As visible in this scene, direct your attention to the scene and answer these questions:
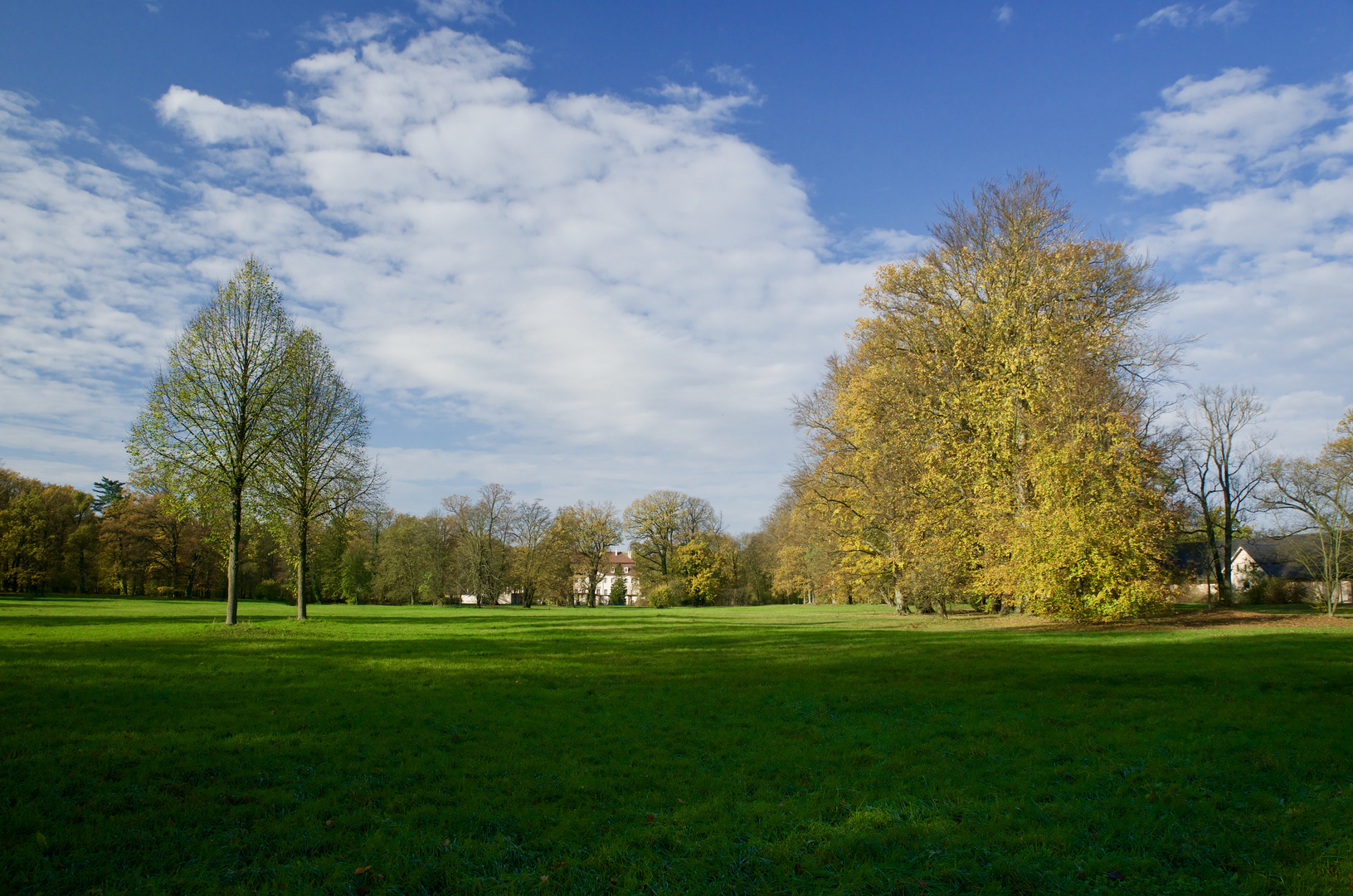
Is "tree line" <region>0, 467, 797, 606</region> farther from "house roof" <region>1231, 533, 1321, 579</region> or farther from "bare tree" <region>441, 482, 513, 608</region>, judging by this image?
"house roof" <region>1231, 533, 1321, 579</region>

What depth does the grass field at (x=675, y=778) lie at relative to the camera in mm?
4840

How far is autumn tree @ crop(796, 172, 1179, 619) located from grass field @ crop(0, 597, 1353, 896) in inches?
331

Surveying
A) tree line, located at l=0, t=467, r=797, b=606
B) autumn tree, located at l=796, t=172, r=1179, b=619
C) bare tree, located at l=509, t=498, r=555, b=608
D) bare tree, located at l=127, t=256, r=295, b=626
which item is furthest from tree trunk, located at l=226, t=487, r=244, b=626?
bare tree, located at l=509, t=498, r=555, b=608

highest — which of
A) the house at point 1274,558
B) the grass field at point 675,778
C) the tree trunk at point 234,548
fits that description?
the tree trunk at point 234,548

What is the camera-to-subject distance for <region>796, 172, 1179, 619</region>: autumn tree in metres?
21.9

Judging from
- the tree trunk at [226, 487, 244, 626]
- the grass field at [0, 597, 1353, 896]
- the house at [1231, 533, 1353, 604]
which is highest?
the tree trunk at [226, 487, 244, 626]

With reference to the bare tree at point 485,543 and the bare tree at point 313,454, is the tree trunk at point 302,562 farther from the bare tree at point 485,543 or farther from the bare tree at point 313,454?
the bare tree at point 485,543

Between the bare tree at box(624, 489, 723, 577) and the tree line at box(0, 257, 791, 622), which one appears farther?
the bare tree at box(624, 489, 723, 577)

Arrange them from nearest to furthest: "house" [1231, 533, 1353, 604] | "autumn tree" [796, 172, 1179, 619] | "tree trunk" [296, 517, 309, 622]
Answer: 1. "autumn tree" [796, 172, 1179, 619]
2. "tree trunk" [296, 517, 309, 622]
3. "house" [1231, 533, 1353, 604]

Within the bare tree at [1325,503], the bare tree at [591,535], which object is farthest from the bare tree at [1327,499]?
the bare tree at [591,535]

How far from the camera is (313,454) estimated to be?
29.5m

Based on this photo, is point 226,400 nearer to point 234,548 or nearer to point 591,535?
point 234,548

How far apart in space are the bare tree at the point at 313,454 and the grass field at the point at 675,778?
14.5 meters

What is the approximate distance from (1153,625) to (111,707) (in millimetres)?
27063
